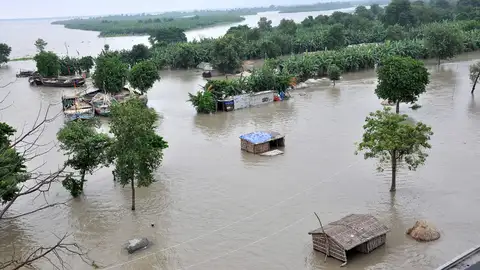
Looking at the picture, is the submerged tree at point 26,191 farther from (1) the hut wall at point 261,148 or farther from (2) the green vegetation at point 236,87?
(2) the green vegetation at point 236,87

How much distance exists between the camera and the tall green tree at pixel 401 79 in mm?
22062

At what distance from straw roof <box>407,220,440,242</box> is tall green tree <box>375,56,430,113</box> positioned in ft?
37.1

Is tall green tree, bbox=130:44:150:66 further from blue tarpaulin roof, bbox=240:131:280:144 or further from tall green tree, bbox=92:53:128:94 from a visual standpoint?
blue tarpaulin roof, bbox=240:131:280:144

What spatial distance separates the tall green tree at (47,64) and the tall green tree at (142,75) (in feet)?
41.1

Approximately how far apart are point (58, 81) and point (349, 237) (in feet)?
107

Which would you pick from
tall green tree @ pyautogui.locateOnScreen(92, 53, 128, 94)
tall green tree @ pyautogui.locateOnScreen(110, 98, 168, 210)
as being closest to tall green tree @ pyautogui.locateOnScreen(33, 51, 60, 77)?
tall green tree @ pyautogui.locateOnScreen(92, 53, 128, 94)

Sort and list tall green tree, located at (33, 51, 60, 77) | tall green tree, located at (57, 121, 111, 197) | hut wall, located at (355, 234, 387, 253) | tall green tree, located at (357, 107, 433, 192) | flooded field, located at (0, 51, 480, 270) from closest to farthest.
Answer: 1. hut wall, located at (355, 234, 387, 253)
2. flooded field, located at (0, 51, 480, 270)
3. tall green tree, located at (357, 107, 433, 192)
4. tall green tree, located at (57, 121, 111, 197)
5. tall green tree, located at (33, 51, 60, 77)

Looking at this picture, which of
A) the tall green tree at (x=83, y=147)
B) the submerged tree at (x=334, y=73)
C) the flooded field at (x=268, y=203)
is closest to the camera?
the flooded field at (x=268, y=203)

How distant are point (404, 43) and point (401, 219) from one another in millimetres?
32574

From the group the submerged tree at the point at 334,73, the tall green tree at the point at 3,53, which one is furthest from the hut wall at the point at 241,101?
the tall green tree at the point at 3,53

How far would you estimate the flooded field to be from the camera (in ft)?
38.2

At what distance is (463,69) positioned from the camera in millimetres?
36406

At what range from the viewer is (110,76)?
2984 cm

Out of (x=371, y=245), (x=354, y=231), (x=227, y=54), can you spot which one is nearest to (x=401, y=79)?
(x=371, y=245)
